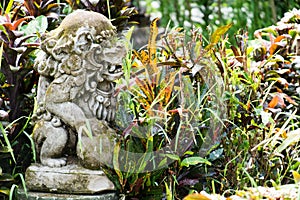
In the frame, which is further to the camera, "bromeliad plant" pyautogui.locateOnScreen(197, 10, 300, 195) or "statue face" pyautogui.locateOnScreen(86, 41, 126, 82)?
"bromeliad plant" pyautogui.locateOnScreen(197, 10, 300, 195)

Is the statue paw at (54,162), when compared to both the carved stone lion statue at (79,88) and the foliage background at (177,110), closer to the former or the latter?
the carved stone lion statue at (79,88)

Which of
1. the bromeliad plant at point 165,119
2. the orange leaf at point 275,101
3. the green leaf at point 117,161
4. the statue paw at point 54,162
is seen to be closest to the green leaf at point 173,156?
the bromeliad plant at point 165,119

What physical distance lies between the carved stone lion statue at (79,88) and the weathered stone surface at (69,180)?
5 cm

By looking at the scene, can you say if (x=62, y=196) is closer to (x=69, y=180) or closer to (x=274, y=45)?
(x=69, y=180)

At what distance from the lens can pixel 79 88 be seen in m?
2.87

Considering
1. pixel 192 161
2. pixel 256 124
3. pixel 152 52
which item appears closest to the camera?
pixel 192 161

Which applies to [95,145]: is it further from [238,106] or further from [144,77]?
[238,106]

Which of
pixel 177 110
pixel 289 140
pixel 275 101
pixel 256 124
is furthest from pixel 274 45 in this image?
pixel 177 110

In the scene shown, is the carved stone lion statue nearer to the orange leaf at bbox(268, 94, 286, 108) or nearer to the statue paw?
the statue paw

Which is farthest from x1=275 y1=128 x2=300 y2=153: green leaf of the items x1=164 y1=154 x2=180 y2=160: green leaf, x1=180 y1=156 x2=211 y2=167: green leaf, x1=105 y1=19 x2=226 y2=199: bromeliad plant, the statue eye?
the statue eye

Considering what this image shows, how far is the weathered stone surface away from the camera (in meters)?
2.81

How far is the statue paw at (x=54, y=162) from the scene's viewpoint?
9.48 ft

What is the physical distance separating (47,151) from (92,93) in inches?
13.6

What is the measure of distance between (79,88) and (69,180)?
43cm
